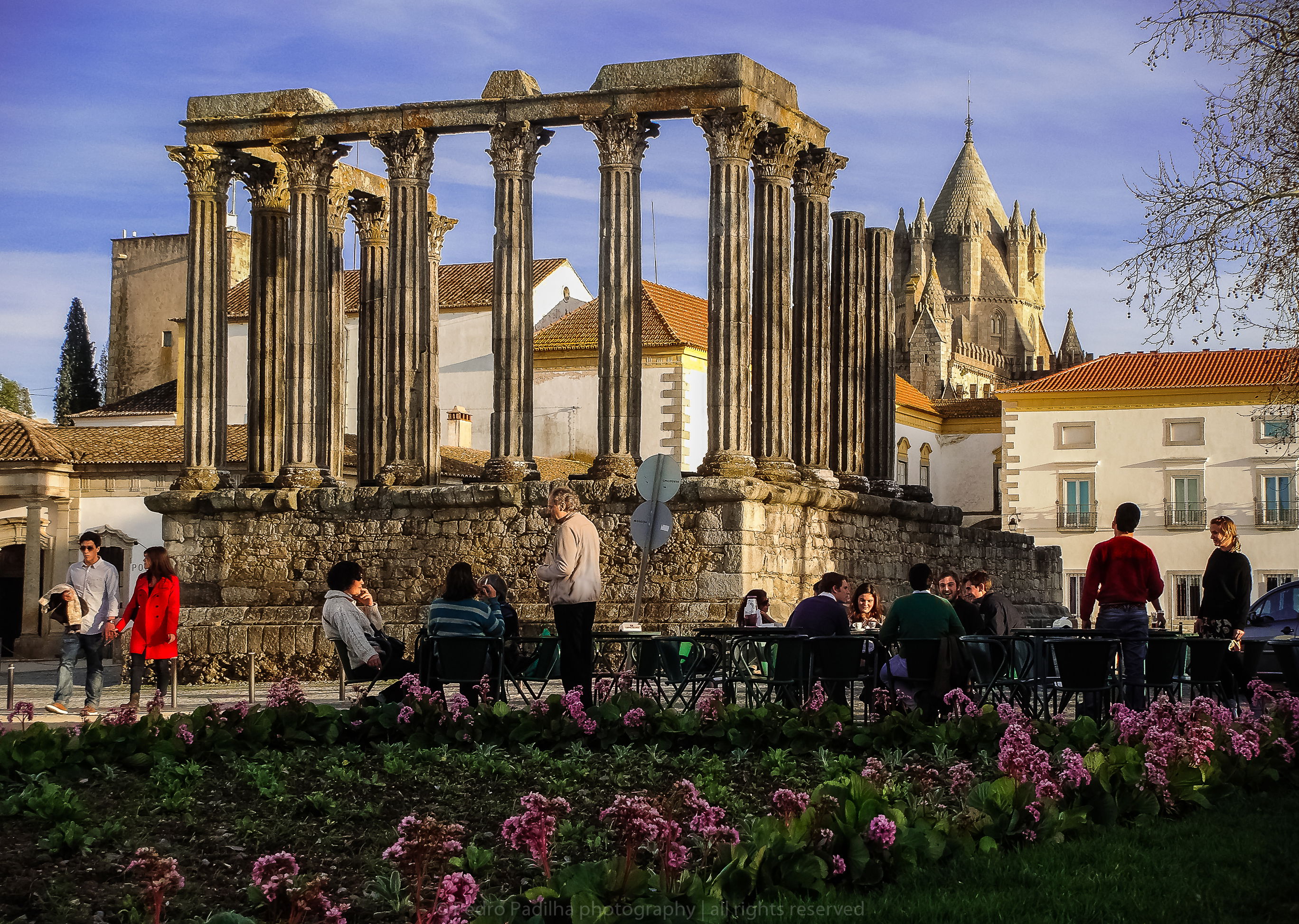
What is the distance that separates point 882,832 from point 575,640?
19.4ft

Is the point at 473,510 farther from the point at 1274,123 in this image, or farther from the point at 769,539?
the point at 1274,123

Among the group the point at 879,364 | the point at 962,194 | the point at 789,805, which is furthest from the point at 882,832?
the point at 962,194

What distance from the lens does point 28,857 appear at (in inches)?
297

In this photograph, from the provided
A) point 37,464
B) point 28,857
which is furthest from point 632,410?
point 37,464

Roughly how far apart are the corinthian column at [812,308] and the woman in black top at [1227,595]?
34.5ft

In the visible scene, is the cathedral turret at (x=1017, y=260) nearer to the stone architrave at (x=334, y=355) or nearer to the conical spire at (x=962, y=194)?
the conical spire at (x=962, y=194)

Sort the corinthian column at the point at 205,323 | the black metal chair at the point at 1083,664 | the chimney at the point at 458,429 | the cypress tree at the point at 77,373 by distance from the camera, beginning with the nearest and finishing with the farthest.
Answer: the black metal chair at the point at 1083,664 < the corinthian column at the point at 205,323 < the chimney at the point at 458,429 < the cypress tree at the point at 77,373

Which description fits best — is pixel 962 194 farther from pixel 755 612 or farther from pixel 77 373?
pixel 755 612

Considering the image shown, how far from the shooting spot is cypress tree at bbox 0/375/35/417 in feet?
254

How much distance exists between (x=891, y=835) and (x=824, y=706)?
4.15 metres

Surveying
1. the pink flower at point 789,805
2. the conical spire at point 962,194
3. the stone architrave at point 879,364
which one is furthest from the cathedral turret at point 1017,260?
the pink flower at point 789,805

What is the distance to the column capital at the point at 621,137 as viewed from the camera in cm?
2269

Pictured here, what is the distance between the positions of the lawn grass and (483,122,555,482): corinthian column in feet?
52.1

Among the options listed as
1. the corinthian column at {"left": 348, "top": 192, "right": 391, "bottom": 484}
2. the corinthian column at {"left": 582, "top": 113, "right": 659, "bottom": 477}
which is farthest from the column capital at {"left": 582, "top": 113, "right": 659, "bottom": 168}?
the corinthian column at {"left": 348, "top": 192, "right": 391, "bottom": 484}
